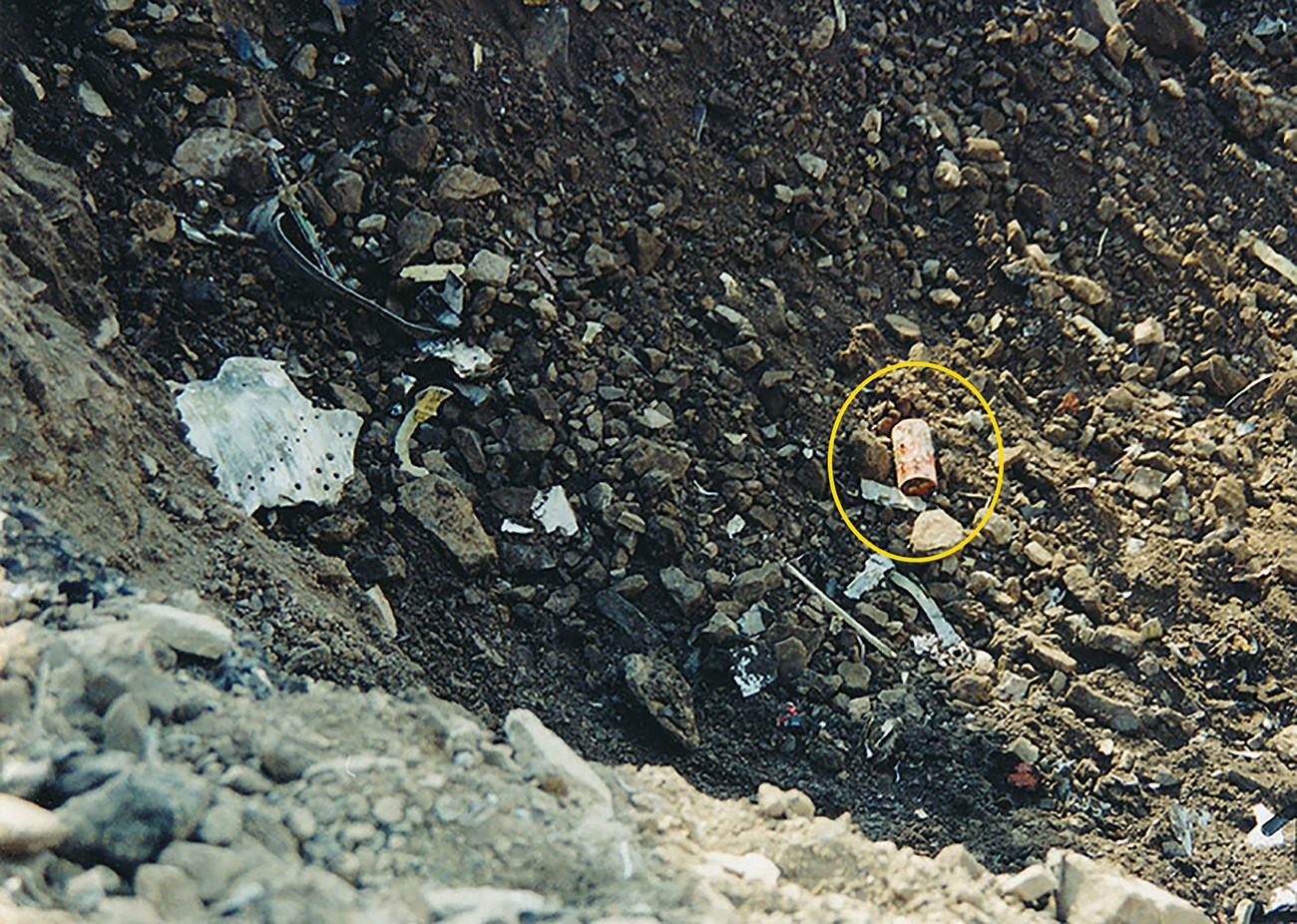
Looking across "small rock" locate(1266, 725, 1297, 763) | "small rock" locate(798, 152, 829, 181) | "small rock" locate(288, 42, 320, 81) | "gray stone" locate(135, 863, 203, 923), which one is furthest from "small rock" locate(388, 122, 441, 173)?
"small rock" locate(1266, 725, 1297, 763)

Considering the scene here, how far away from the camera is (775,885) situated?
215 centimetres

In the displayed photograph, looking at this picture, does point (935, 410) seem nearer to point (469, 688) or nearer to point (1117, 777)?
point (1117, 777)

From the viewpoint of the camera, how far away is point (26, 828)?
158 cm

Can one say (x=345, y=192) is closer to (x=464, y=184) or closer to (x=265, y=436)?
(x=464, y=184)

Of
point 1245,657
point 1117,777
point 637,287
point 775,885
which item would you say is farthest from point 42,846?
point 1245,657

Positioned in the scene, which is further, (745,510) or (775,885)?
(745,510)

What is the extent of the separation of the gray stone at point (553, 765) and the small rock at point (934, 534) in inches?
58.0

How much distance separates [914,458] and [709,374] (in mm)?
684

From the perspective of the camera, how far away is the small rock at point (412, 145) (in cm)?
336

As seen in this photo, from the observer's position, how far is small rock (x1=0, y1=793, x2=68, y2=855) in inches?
61.4

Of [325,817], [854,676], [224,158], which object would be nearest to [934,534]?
[854,676]

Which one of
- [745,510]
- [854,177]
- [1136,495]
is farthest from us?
[854,177]

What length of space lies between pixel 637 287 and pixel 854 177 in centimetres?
94

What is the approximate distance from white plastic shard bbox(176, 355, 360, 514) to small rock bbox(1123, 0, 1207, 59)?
335 cm
